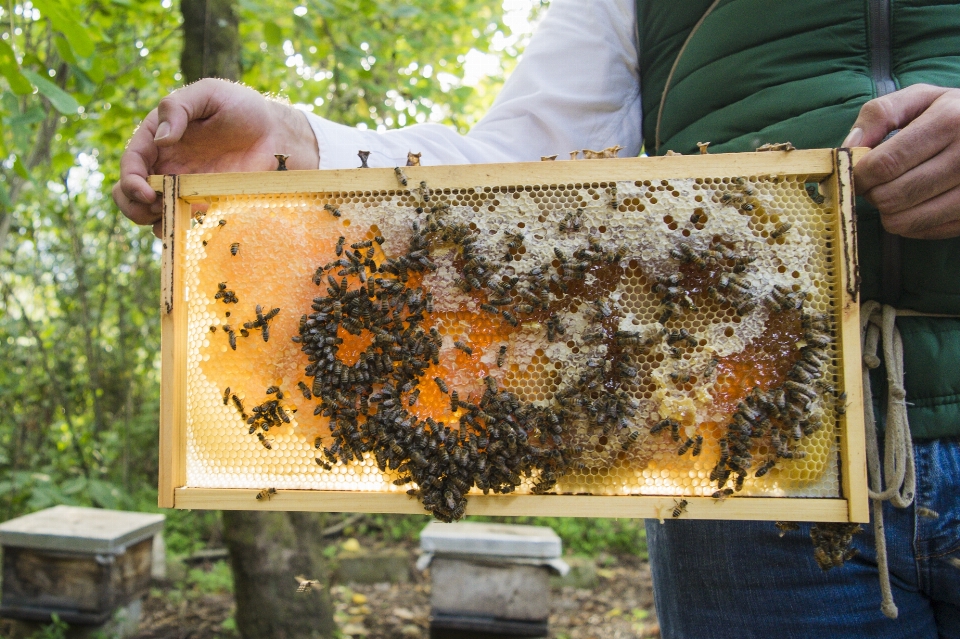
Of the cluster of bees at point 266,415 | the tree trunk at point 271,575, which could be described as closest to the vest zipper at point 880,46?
the cluster of bees at point 266,415

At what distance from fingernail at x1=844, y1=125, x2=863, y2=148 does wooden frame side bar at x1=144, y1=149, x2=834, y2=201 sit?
0.22ft

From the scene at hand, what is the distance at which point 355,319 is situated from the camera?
6.46ft

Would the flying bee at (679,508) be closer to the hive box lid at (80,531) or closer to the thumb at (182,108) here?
the thumb at (182,108)

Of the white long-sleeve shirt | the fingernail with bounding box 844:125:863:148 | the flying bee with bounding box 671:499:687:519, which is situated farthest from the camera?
the white long-sleeve shirt

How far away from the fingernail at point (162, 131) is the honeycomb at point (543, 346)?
14.1 inches

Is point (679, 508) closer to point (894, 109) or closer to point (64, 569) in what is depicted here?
point (894, 109)

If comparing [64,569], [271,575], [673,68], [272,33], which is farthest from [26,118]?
[64,569]

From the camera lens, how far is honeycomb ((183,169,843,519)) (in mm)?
1859

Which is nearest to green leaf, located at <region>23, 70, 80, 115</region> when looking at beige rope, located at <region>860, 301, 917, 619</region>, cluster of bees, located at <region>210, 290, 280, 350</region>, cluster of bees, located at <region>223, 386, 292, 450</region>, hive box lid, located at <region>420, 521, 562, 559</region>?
cluster of bees, located at <region>210, 290, 280, 350</region>

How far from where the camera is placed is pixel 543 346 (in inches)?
77.4

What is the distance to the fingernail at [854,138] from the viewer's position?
169 centimetres

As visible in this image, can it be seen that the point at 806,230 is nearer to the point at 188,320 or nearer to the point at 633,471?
the point at 633,471

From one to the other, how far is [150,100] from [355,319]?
7.78 m

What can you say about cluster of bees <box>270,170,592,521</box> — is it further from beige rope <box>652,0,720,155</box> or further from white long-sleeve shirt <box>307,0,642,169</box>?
beige rope <box>652,0,720,155</box>
